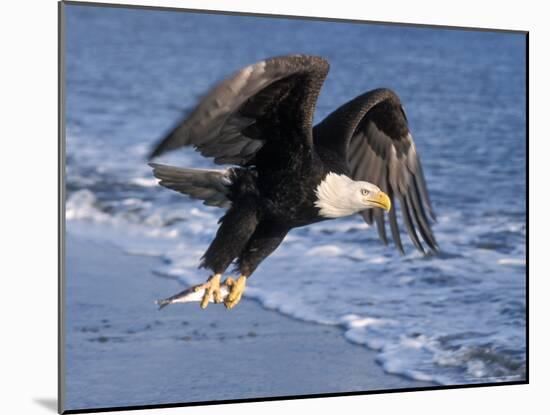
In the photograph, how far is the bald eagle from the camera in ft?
15.8

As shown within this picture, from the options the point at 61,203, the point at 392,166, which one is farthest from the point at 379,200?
the point at 61,203

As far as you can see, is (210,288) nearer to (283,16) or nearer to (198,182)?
(198,182)

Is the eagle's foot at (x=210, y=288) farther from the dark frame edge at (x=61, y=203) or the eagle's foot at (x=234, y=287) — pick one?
the dark frame edge at (x=61, y=203)

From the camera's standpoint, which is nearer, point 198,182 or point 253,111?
point 253,111

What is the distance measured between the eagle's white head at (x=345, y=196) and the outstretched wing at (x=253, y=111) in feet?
0.68

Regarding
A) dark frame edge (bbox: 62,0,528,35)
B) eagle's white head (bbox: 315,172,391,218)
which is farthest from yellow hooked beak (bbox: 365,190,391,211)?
dark frame edge (bbox: 62,0,528,35)

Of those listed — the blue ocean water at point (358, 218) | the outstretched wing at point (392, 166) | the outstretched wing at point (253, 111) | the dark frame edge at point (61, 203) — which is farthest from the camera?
the outstretched wing at point (392, 166)

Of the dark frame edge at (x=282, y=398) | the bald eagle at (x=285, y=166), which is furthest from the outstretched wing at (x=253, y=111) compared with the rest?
the dark frame edge at (x=282, y=398)

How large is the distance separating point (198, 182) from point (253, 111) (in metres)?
0.47

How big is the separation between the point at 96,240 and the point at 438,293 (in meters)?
1.45

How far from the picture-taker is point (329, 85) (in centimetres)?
576

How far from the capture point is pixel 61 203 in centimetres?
508

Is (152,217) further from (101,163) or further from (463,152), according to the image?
(463,152)

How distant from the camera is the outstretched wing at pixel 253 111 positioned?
13.8 ft
